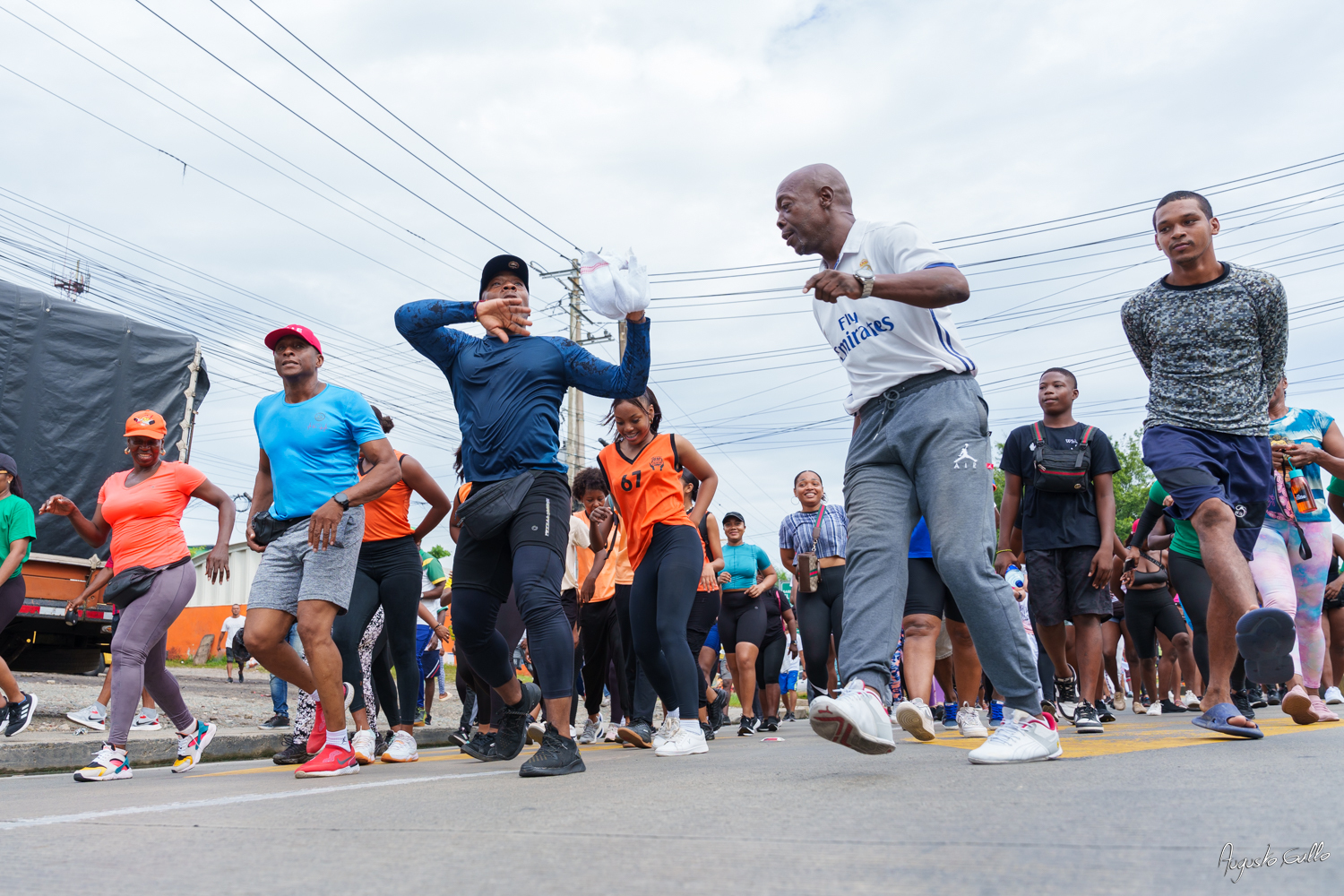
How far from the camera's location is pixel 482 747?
5129 mm

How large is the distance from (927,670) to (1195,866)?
380 centimetres

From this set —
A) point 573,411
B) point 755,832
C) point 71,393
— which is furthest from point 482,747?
point 573,411

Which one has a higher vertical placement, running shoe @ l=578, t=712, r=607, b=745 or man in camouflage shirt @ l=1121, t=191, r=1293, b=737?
man in camouflage shirt @ l=1121, t=191, r=1293, b=737

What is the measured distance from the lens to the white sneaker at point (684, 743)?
5148mm

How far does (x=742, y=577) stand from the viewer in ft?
31.6

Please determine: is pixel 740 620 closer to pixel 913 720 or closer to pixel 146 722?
pixel 146 722

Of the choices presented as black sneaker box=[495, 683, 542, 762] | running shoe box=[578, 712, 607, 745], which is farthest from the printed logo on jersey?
running shoe box=[578, 712, 607, 745]

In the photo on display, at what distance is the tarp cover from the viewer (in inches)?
392

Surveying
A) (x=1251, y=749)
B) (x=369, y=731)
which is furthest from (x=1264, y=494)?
(x=369, y=731)

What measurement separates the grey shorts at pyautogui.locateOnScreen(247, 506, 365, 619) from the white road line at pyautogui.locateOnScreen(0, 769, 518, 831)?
108 centimetres

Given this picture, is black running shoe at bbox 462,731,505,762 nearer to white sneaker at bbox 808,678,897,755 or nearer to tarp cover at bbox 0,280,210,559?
white sneaker at bbox 808,678,897,755

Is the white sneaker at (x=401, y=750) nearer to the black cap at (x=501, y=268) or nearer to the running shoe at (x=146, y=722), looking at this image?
the black cap at (x=501, y=268)

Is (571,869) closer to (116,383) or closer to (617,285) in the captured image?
(617,285)

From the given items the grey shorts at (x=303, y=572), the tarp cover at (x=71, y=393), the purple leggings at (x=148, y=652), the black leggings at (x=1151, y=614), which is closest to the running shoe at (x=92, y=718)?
the purple leggings at (x=148, y=652)
